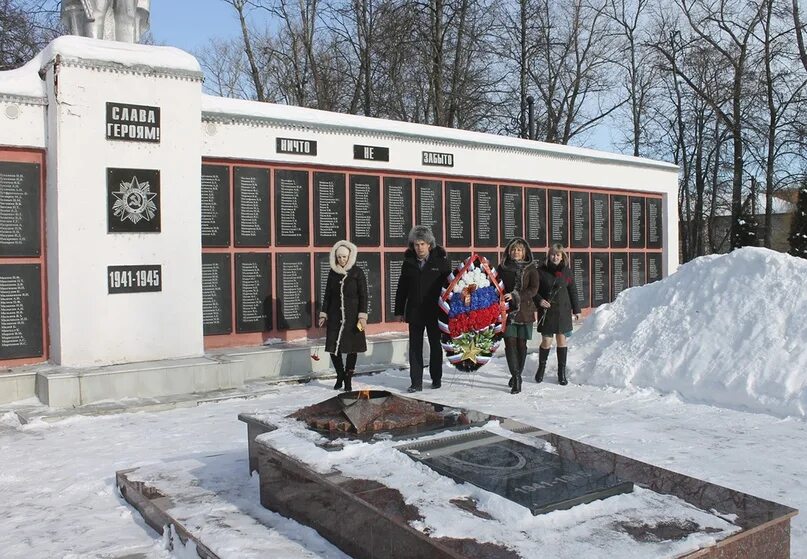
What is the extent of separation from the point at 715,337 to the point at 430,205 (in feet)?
15.2

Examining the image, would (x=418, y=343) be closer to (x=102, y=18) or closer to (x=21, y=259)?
(x=21, y=259)

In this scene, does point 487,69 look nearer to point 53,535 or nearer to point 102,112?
point 102,112

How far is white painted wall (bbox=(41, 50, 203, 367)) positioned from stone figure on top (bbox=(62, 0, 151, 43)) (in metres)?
A: 0.79

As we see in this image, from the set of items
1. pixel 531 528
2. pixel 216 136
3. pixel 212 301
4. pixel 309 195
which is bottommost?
pixel 531 528

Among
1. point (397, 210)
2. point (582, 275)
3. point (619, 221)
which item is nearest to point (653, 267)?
point (619, 221)

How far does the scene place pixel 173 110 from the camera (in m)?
8.32

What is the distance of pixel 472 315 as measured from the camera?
7.85m

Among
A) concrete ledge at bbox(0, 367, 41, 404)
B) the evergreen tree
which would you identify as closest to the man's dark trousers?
concrete ledge at bbox(0, 367, 41, 404)

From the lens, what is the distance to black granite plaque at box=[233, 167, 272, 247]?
9.53 meters

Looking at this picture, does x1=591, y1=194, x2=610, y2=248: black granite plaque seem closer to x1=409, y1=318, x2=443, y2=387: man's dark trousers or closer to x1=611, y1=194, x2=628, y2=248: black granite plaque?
x1=611, y1=194, x2=628, y2=248: black granite plaque

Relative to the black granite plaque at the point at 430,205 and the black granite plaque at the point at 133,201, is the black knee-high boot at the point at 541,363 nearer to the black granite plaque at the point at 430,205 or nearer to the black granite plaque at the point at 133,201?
the black granite plaque at the point at 430,205

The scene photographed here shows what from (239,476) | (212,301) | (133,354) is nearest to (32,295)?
(133,354)

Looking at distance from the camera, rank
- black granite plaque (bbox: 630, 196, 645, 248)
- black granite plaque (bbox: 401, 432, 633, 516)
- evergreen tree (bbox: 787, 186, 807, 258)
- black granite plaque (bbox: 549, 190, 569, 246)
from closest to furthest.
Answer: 1. black granite plaque (bbox: 401, 432, 633, 516)
2. black granite plaque (bbox: 549, 190, 569, 246)
3. black granite plaque (bbox: 630, 196, 645, 248)
4. evergreen tree (bbox: 787, 186, 807, 258)

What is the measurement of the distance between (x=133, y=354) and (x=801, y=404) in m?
6.53
